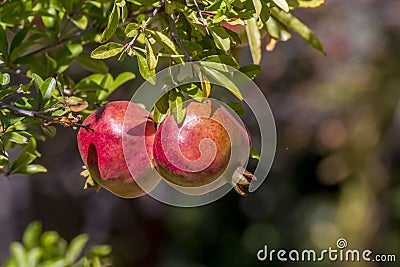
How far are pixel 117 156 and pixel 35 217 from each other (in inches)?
105

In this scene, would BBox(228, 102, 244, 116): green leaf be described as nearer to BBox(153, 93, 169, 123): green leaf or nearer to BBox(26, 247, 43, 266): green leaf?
BBox(153, 93, 169, 123): green leaf

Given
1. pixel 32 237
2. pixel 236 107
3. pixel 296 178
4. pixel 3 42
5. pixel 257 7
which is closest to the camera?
pixel 257 7

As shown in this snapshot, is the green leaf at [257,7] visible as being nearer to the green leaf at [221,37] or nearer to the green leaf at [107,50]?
the green leaf at [221,37]

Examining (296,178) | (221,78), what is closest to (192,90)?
(221,78)

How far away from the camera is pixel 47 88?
84 cm

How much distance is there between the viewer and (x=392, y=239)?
9.89 ft

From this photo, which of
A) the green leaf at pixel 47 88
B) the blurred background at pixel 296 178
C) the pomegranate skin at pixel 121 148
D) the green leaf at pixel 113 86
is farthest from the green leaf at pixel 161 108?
the blurred background at pixel 296 178

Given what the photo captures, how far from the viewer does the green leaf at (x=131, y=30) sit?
80 cm

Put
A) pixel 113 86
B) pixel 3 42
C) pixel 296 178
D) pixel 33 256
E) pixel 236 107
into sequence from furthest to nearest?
pixel 296 178 < pixel 33 256 < pixel 113 86 < pixel 3 42 < pixel 236 107

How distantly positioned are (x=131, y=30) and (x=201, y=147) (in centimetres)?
16

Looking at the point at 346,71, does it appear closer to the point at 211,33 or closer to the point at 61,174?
the point at 61,174

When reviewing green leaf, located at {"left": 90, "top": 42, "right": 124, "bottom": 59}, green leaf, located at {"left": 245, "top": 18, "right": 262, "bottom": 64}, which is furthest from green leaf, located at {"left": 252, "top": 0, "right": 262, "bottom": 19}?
green leaf, located at {"left": 245, "top": 18, "right": 262, "bottom": 64}

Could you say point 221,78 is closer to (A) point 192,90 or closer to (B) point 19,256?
(A) point 192,90

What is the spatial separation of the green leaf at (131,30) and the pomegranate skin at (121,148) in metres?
0.09
